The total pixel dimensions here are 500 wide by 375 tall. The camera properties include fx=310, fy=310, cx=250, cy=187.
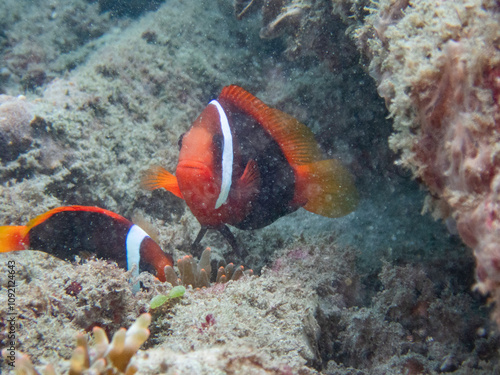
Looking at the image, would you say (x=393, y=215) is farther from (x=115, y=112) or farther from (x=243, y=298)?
(x=115, y=112)

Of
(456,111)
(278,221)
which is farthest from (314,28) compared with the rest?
(456,111)

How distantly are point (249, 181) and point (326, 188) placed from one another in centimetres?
72

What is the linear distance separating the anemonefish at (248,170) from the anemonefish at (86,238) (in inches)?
17.7

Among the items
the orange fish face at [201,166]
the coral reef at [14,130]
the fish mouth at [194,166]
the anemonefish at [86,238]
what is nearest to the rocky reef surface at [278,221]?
the coral reef at [14,130]

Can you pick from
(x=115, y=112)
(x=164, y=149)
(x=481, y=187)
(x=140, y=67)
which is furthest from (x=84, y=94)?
(x=481, y=187)

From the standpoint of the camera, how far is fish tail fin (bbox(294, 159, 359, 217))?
8.82 feet

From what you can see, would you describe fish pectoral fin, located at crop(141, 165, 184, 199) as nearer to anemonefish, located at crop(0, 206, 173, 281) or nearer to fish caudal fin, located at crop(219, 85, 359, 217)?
anemonefish, located at crop(0, 206, 173, 281)

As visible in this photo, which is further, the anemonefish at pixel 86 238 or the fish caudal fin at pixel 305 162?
the fish caudal fin at pixel 305 162

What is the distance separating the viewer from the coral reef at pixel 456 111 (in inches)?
44.8

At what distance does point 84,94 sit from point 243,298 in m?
2.73

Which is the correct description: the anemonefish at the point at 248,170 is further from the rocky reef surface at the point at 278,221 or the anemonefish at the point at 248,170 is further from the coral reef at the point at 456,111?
the coral reef at the point at 456,111

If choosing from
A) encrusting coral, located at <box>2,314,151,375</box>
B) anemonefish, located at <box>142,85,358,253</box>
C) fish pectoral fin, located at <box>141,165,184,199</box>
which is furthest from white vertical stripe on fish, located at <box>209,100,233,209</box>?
encrusting coral, located at <box>2,314,151,375</box>

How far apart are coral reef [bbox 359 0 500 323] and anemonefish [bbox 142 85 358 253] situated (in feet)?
3.64

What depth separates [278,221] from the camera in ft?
11.4
